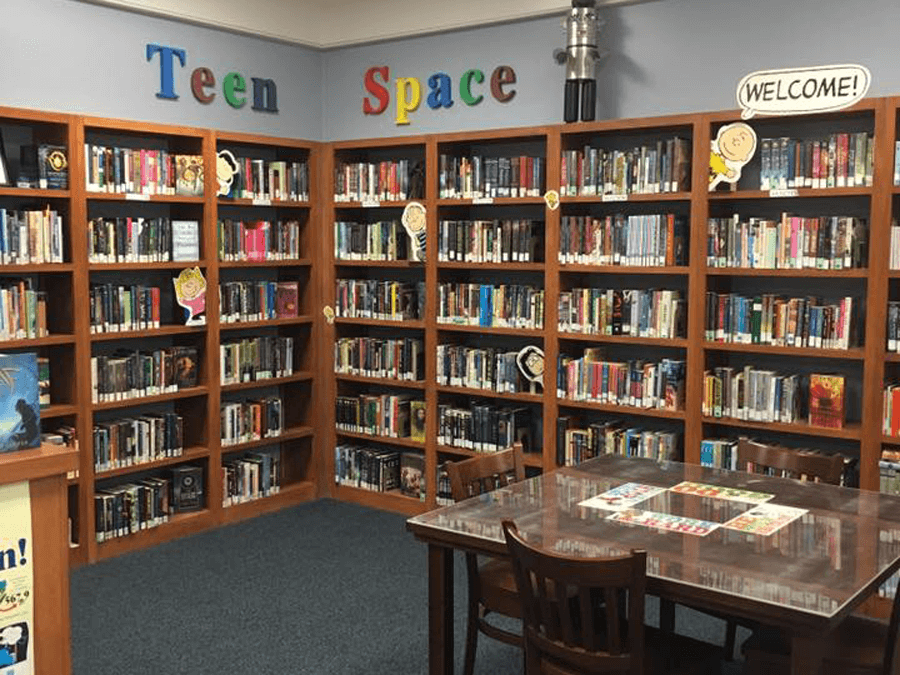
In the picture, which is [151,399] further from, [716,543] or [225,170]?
[716,543]

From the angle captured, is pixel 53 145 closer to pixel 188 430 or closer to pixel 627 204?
pixel 188 430

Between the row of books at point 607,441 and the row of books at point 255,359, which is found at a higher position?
the row of books at point 255,359

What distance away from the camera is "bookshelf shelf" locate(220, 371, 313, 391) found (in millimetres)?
5818

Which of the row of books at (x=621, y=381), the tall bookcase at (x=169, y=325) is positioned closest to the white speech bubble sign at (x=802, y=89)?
the row of books at (x=621, y=381)

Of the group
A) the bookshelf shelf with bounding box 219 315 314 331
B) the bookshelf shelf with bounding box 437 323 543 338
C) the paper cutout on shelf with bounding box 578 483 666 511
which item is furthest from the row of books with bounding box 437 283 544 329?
the paper cutout on shelf with bounding box 578 483 666 511

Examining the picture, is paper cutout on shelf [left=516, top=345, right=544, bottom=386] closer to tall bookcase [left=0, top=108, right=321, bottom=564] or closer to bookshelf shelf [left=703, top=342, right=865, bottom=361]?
bookshelf shelf [left=703, top=342, right=865, bottom=361]

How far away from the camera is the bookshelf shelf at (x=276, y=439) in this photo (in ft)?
19.3

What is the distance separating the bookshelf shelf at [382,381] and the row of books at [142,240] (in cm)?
124

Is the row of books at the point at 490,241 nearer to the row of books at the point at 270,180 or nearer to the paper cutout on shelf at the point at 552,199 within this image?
the paper cutout on shelf at the point at 552,199

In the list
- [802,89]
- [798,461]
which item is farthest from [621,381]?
[802,89]

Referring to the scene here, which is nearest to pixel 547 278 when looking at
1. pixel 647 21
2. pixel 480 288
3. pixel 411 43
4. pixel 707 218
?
pixel 480 288

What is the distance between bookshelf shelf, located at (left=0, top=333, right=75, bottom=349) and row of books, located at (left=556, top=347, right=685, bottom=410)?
8.30 feet

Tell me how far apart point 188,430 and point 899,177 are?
3.98 metres

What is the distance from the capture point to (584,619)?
8.71 feet
